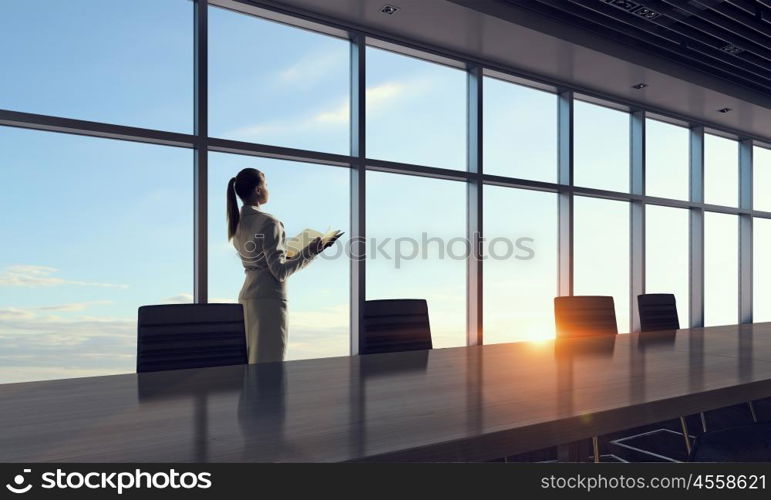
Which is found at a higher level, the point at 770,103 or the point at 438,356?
the point at 770,103

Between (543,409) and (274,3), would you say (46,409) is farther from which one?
(274,3)

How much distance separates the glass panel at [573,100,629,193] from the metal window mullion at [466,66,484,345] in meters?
1.47

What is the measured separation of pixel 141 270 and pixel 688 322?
693 centimetres

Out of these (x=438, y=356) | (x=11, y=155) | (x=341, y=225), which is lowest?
(x=438, y=356)

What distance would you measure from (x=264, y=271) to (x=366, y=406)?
5.69 ft

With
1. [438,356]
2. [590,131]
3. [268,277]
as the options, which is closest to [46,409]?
[438,356]

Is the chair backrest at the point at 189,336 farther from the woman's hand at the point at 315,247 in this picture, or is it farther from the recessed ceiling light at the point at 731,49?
the recessed ceiling light at the point at 731,49

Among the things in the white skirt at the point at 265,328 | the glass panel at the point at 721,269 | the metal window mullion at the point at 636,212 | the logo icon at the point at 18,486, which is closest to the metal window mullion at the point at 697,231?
the glass panel at the point at 721,269

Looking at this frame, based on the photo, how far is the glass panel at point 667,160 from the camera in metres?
7.03

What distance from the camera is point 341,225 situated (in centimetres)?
472

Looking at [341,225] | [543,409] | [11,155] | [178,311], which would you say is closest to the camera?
[543,409]

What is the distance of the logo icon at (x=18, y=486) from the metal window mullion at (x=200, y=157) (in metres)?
3.11

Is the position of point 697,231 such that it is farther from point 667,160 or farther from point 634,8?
point 634,8

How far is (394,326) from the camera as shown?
270cm
